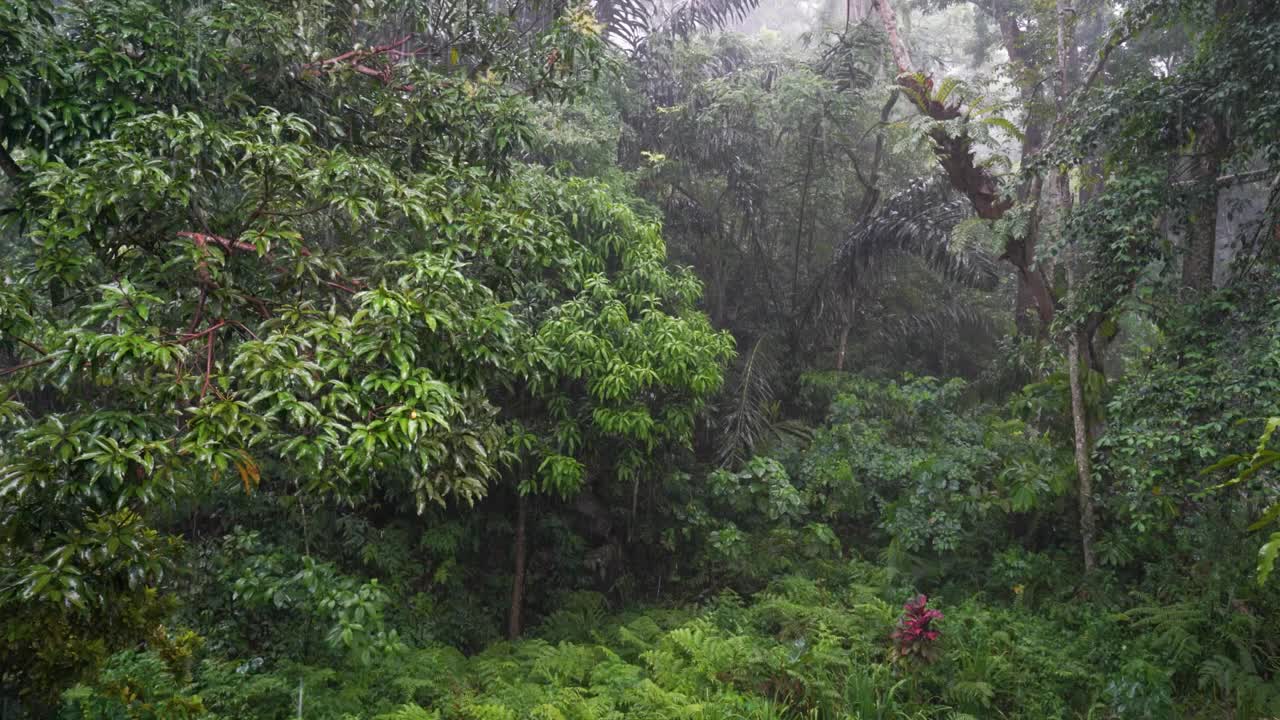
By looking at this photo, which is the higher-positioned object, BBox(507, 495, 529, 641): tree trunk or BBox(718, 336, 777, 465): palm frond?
BBox(718, 336, 777, 465): palm frond

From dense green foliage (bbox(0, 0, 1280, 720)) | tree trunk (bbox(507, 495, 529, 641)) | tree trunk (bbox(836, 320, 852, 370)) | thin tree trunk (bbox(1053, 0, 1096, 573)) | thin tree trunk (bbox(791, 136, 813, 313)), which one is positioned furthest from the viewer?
thin tree trunk (bbox(791, 136, 813, 313))

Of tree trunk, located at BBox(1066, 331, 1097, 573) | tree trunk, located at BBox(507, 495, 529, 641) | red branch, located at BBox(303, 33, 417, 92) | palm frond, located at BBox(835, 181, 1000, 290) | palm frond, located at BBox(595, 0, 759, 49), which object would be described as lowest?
tree trunk, located at BBox(507, 495, 529, 641)

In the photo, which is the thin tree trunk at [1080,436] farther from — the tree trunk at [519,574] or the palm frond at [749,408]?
the tree trunk at [519,574]

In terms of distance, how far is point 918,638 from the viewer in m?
4.82

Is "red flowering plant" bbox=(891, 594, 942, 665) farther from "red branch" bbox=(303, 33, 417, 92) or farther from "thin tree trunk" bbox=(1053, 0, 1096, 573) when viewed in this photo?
"red branch" bbox=(303, 33, 417, 92)

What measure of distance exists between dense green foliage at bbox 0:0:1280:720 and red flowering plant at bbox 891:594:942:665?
0.03 meters

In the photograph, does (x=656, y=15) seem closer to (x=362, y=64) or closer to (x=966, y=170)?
(x=966, y=170)

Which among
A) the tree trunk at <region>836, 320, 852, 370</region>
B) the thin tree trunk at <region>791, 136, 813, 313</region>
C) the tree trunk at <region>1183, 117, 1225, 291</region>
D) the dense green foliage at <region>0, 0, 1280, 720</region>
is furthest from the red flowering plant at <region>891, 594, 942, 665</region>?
the thin tree trunk at <region>791, 136, 813, 313</region>

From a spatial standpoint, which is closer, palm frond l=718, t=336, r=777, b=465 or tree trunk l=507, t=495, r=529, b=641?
tree trunk l=507, t=495, r=529, b=641

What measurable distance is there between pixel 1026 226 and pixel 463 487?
496 cm

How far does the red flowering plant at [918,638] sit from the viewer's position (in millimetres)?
4785

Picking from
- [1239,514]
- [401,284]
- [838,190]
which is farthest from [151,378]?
[838,190]

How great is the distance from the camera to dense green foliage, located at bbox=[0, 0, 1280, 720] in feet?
11.6

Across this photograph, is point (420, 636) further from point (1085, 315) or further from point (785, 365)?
point (1085, 315)
